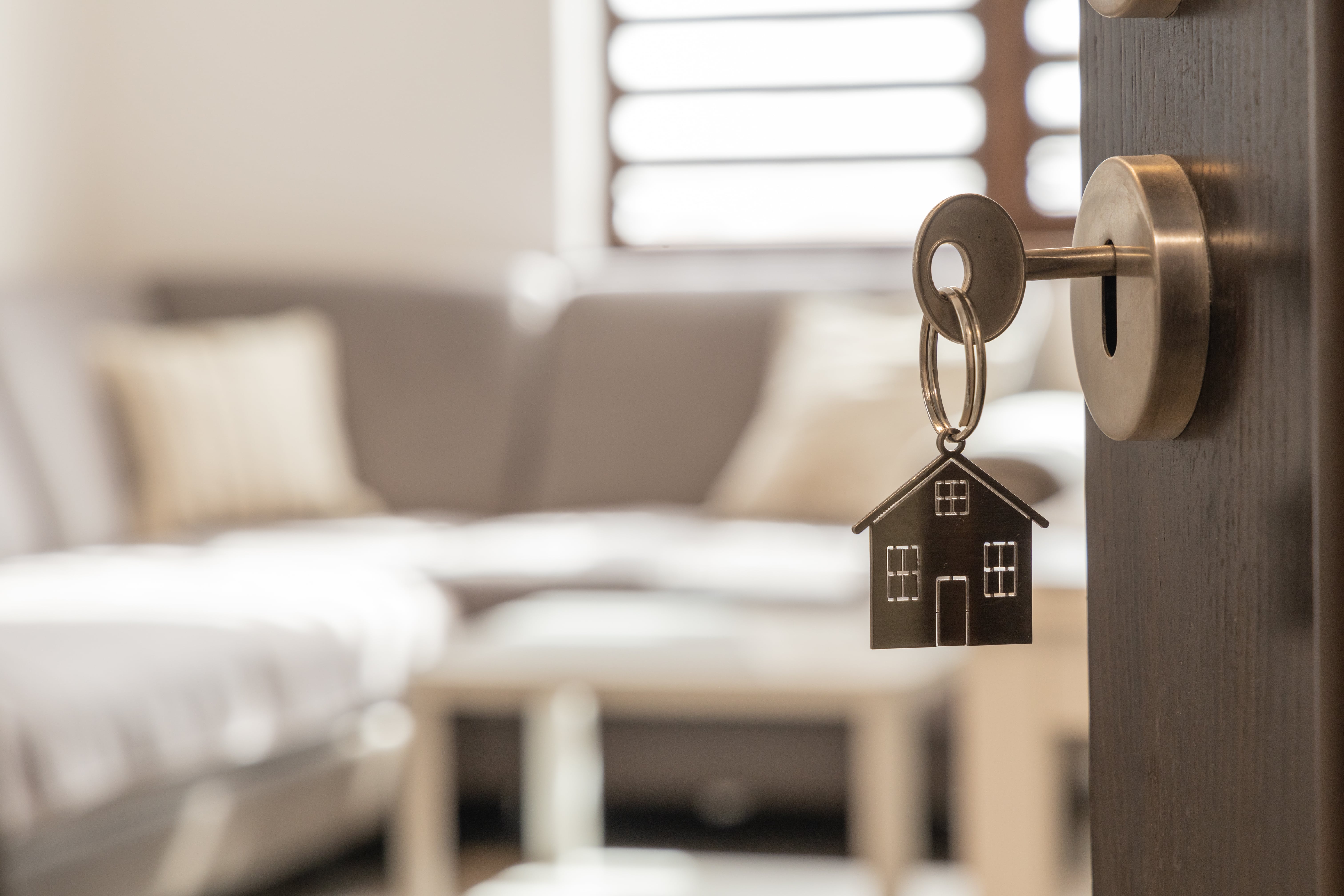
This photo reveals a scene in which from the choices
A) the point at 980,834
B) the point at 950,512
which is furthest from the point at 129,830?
the point at 950,512

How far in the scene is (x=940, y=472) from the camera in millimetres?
340

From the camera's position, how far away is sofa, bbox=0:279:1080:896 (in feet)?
6.01

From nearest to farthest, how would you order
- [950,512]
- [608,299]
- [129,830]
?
[950,512] < [129,830] < [608,299]

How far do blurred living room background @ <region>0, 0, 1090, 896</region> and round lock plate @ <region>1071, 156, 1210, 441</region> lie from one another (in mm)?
925

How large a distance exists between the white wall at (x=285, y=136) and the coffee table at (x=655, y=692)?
1.56 meters

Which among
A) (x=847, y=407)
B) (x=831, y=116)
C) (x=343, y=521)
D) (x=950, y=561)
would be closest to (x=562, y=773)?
(x=847, y=407)

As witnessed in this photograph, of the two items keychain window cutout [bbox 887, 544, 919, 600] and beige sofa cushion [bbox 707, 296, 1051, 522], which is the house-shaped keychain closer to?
keychain window cutout [bbox 887, 544, 919, 600]

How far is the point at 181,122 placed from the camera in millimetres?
3689

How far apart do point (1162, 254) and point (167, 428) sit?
2.82 m

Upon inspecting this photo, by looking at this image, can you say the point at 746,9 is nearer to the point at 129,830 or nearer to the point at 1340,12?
the point at 129,830

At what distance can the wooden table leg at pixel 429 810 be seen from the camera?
184 cm

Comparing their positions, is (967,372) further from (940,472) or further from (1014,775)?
(1014,775)

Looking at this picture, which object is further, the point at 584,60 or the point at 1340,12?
the point at 584,60

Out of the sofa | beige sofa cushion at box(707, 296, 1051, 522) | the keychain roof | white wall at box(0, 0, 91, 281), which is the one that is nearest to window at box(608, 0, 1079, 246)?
the sofa
